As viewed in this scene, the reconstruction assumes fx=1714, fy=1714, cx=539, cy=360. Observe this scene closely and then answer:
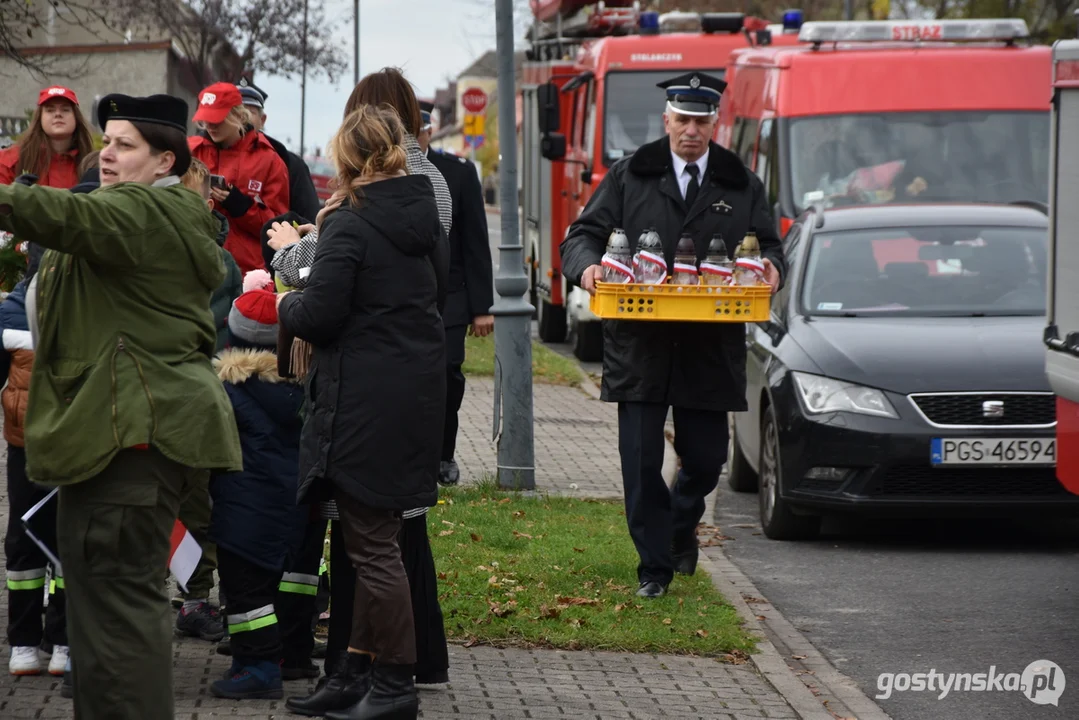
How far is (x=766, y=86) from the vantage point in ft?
43.9

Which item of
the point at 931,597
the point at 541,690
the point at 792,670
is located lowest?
the point at 931,597

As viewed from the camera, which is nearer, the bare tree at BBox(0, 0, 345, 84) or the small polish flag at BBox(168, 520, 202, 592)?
the small polish flag at BBox(168, 520, 202, 592)

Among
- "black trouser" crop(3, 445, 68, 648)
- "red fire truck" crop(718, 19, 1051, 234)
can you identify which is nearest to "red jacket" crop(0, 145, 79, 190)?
"black trouser" crop(3, 445, 68, 648)

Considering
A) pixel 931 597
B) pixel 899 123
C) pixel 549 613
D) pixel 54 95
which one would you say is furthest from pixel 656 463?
pixel 899 123

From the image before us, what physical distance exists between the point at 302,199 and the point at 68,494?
340 centimetres

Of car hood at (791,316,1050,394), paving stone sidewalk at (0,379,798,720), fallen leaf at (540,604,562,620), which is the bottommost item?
fallen leaf at (540,604,562,620)

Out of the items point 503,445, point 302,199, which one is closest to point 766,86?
point 503,445

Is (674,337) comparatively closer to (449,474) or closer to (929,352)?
(929,352)

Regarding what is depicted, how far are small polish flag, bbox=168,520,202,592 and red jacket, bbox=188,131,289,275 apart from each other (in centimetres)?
249

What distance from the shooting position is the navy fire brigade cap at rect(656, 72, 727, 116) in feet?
23.1

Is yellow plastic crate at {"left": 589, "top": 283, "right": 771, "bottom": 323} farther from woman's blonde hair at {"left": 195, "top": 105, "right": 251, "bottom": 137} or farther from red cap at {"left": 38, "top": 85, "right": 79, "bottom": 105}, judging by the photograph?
red cap at {"left": 38, "top": 85, "right": 79, "bottom": 105}

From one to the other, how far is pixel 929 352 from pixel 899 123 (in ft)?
15.1

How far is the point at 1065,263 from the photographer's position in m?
6.51

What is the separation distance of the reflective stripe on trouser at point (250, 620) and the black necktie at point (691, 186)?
2628mm
